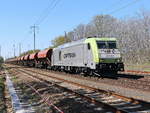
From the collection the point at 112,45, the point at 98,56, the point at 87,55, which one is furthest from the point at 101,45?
the point at 87,55

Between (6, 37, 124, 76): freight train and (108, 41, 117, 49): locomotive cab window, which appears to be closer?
(6, 37, 124, 76): freight train

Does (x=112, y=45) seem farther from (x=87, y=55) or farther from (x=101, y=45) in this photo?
(x=87, y=55)

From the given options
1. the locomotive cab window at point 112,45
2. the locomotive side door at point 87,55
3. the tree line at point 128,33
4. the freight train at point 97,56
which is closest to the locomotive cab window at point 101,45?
the freight train at point 97,56

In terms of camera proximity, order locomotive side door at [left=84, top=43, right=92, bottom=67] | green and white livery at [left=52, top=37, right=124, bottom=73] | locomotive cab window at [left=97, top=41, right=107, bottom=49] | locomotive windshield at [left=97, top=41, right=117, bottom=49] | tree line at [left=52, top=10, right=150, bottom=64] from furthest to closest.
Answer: tree line at [left=52, top=10, right=150, bottom=64] → locomotive side door at [left=84, top=43, right=92, bottom=67] → locomotive windshield at [left=97, top=41, right=117, bottom=49] → locomotive cab window at [left=97, top=41, right=107, bottom=49] → green and white livery at [left=52, top=37, right=124, bottom=73]

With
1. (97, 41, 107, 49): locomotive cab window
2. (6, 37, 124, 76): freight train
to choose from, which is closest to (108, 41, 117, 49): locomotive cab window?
(6, 37, 124, 76): freight train

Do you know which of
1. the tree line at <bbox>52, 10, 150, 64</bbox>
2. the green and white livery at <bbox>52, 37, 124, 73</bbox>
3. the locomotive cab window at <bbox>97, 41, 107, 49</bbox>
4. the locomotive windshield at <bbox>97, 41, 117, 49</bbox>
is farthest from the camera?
the tree line at <bbox>52, 10, 150, 64</bbox>

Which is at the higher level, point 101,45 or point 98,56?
point 101,45

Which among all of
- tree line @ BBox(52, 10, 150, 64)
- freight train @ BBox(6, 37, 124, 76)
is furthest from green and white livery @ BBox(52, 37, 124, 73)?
tree line @ BBox(52, 10, 150, 64)

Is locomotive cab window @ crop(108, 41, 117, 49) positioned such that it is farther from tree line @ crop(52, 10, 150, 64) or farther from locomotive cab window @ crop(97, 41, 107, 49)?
tree line @ crop(52, 10, 150, 64)

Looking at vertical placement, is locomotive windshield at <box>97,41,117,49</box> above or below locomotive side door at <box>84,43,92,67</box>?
above

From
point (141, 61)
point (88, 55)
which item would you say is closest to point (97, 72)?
point (88, 55)

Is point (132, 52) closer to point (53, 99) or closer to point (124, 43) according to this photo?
point (124, 43)

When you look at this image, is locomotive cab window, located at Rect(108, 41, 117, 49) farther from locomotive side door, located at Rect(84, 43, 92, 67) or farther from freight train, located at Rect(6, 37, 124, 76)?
locomotive side door, located at Rect(84, 43, 92, 67)

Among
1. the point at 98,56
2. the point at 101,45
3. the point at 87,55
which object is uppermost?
the point at 101,45
